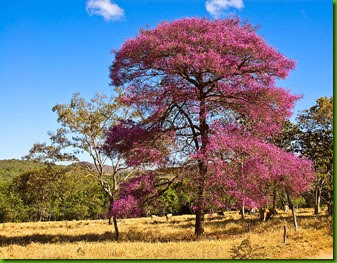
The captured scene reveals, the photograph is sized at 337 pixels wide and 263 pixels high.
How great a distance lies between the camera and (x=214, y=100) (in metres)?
19.0

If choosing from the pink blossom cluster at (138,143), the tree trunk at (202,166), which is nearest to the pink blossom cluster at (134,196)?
the pink blossom cluster at (138,143)

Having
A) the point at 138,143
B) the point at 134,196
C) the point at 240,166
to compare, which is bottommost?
the point at 134,196

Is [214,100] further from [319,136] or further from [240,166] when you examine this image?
[319,136]

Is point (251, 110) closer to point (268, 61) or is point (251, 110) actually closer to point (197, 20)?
point (268, 61)

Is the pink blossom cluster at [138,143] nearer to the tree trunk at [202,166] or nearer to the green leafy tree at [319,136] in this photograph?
the tree trunk at [202,166]

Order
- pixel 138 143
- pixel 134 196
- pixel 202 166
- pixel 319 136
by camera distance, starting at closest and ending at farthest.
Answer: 1. pixel 202 166
2. pixel 138 143
3. pixel 134 196
4. pixel 319 136

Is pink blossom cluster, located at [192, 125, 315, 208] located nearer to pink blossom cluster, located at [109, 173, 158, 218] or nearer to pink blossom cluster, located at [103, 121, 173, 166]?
pink blossom cluster, located at [103, 121, 173, 166]

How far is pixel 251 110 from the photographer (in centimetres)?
1842

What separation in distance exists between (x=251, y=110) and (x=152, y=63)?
5265 mm

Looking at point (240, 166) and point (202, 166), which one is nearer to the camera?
point (240, 166)

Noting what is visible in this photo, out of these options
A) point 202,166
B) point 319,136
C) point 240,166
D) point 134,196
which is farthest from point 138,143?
point 319,136

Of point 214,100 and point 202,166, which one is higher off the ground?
point 214,100

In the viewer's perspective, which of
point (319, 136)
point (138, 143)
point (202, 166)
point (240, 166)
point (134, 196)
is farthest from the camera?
point (319, 136)

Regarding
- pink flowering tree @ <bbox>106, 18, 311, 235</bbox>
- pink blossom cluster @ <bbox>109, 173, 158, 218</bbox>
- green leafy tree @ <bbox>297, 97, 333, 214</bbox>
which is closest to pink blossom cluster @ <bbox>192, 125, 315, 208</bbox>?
pink flowering tree @ <bbox>106, 18, 311, 235</bbox>
